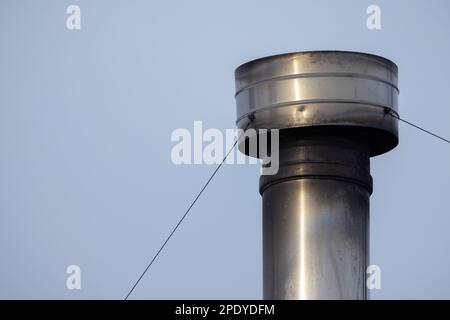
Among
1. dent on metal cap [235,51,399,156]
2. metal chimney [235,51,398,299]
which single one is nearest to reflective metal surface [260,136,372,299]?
metal chimney [235,51,398,299]

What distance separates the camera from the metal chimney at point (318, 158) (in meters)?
18.0

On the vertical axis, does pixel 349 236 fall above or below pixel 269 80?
below

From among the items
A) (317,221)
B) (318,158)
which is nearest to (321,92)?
(318,158)

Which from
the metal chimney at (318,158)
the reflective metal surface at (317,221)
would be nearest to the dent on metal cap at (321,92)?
the metal chimney at (318,158)

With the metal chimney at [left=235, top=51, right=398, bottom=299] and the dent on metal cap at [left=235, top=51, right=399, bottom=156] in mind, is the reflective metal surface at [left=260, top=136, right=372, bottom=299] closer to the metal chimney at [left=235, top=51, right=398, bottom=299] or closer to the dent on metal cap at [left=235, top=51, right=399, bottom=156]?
the metal chimney at [left=235, top=51, right=398, bottom=299]

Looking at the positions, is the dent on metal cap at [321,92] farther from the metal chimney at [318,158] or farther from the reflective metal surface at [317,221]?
the reflective metal surface at [317,221]

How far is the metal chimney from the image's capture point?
17969 mm

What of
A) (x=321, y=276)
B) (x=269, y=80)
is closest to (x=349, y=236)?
(x=321, y=276)

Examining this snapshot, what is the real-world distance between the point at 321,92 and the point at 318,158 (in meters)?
0.59

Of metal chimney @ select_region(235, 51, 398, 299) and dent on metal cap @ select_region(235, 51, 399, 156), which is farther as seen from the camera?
dent on metal cap @ select_region(235, 51, 399, 156)
